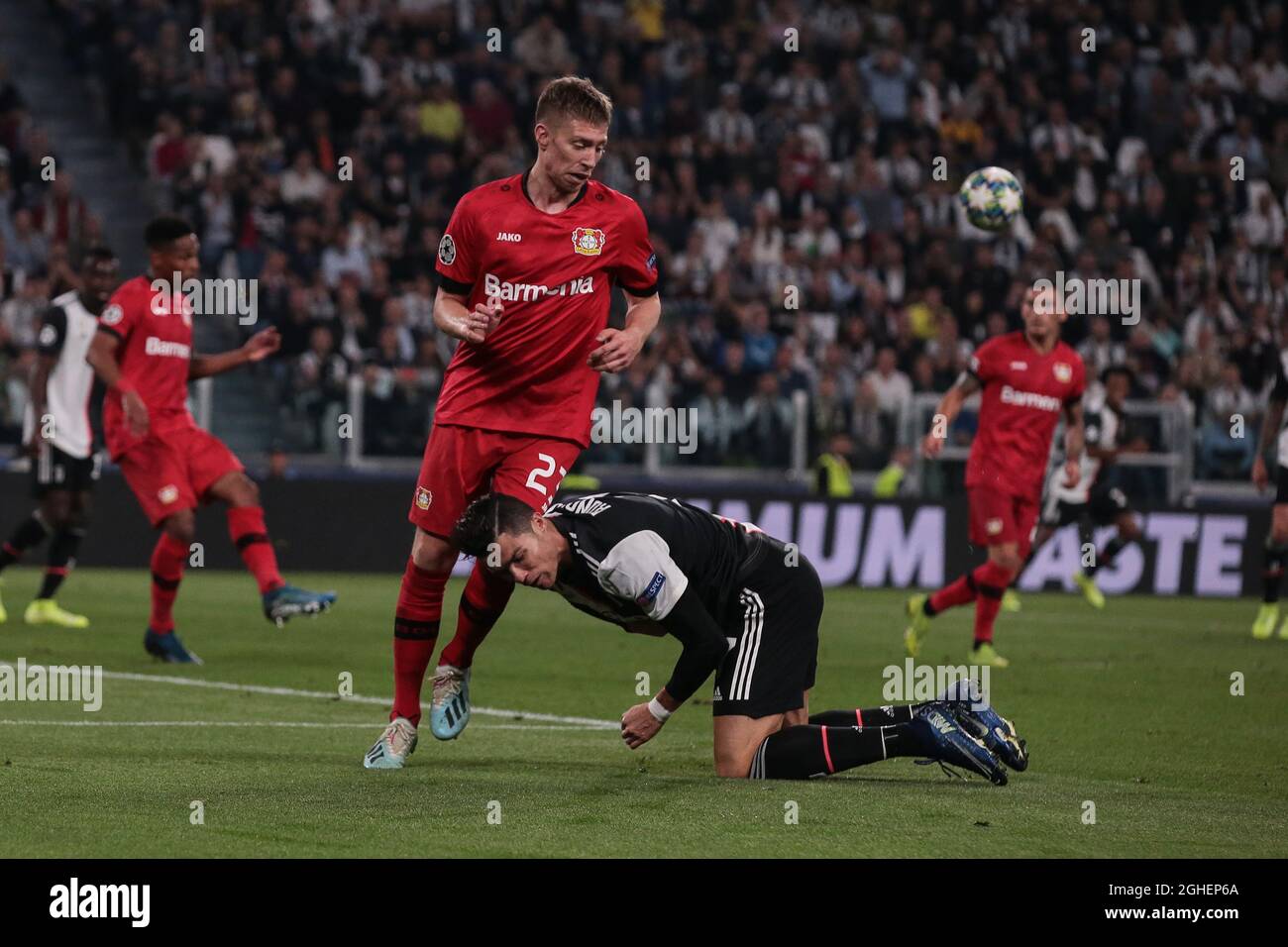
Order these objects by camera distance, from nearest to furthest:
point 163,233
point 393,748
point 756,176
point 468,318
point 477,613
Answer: point 468,318, point 393,748, point 477,613, point 163,233, point 756,176

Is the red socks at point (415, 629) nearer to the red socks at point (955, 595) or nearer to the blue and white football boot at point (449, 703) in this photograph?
the blue and white football boot at point (449, 703)

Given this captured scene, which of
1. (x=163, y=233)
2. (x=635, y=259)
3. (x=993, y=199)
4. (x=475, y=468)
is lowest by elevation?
(x=475, y=468)

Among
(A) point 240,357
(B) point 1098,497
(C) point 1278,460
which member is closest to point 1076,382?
(C) point 1278,460

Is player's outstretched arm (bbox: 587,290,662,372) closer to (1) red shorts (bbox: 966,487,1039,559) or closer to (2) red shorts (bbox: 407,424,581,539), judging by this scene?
(2) red shorts (bbox: 407,424,581,539)

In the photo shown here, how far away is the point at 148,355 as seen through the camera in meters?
12.1

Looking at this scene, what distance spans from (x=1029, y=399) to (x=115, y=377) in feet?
20.4

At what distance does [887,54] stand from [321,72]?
736 centimetres

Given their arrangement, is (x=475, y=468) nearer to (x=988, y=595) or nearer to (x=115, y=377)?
(x=115, y=377)

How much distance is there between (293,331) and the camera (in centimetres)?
2130

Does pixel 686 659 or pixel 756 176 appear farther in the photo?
pixel 756 176

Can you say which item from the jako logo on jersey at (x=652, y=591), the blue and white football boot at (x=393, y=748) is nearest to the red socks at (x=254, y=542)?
the blue and white football boot at (x=393, y=748)

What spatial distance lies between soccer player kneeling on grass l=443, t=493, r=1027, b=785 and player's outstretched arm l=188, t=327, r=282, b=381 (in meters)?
3.59

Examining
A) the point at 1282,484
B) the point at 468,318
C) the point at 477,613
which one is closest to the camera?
the point at 468,318
